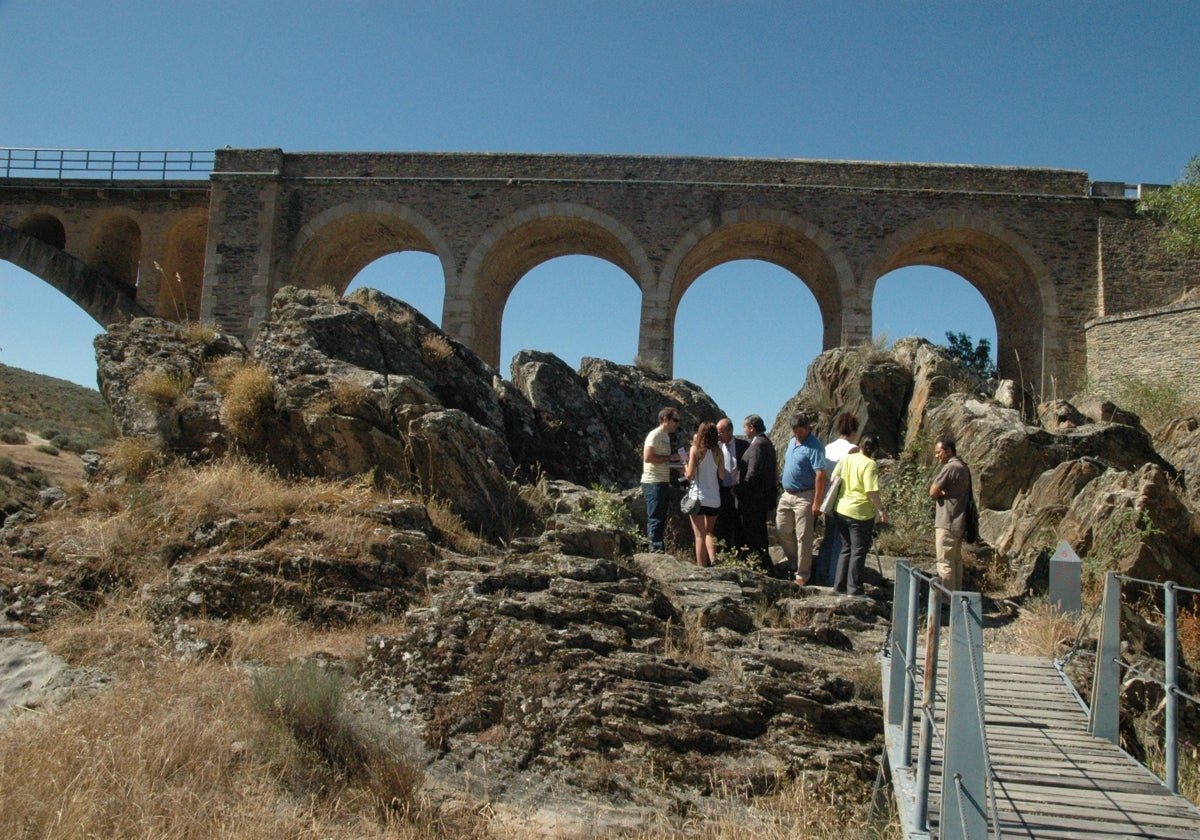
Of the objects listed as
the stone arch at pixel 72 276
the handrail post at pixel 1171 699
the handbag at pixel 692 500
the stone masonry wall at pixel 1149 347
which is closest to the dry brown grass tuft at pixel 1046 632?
the handrail post at pixel 1171 699

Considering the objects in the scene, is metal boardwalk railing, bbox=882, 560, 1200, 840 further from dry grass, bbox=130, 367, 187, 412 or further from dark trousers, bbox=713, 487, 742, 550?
dry grass, bbox=130, 367, 187, 412

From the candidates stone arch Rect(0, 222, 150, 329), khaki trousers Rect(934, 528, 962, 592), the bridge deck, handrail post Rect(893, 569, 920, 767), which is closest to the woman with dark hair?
khaki trousers Rect(934, 528, 962, 592)

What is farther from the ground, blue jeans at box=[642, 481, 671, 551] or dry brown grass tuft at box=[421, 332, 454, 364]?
dry brown grass tuft at box=[421, 332, 454, 364]

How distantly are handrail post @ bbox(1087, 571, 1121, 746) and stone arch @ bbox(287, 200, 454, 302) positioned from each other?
16101 mm

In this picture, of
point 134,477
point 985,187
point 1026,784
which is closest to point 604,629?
point 1026,784

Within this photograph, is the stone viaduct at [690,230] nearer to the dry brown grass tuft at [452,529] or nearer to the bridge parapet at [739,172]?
the bridge parapet at [739,172]

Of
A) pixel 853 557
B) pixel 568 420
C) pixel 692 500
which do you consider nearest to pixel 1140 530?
pixel 853 557

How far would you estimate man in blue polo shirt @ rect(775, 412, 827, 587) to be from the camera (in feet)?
25.6

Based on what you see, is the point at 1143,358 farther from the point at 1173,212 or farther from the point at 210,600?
the point at 210,600

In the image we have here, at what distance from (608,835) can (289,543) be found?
353cm

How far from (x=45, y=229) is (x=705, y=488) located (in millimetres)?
22207

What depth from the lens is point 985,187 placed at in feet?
62.0

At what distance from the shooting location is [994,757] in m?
4.36

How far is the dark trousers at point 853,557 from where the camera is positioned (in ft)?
23.4
